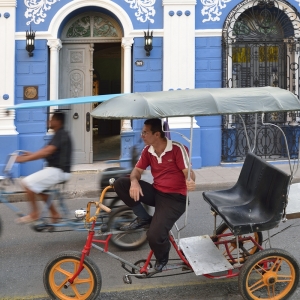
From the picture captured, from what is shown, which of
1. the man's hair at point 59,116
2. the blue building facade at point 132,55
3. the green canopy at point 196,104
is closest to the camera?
the green canopy at point 196,104

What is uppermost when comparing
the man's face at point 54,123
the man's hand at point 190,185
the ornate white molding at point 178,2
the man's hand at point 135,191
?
the ornate white molding at point 178,2

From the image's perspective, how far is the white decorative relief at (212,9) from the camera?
10.8m

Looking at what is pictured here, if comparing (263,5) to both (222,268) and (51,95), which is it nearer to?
(51,95)

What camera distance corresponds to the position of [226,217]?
3.96 m

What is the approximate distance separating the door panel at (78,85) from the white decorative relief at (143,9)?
5.12 feet

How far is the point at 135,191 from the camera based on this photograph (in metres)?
4.01

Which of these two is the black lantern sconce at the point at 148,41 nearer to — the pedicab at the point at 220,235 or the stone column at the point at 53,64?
the stone column at the point at 53,64

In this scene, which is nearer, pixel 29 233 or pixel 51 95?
pixel 29 233

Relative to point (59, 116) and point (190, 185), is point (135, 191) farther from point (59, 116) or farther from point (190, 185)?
point (59, 116)

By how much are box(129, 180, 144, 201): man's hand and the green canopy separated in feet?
2.77

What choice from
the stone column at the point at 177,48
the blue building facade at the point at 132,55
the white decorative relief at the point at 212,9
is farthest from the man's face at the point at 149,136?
the white decorative relief at the point at 212,9

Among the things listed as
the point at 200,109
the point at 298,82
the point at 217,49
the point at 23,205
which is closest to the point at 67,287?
the point at 200,109

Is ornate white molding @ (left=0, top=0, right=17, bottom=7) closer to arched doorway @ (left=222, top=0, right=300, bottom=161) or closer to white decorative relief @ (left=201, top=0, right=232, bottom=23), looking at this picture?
white decorative relief @ (left=201, top=0, right=232, bottom=23)

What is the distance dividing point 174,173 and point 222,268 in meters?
0.96
